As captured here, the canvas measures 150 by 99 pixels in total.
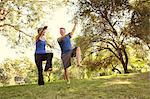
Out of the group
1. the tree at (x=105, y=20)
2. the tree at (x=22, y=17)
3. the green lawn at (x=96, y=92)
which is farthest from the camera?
the tree at (x=105, y=20)

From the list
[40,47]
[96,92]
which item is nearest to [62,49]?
[40,47]

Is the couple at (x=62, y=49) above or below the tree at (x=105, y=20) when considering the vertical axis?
below

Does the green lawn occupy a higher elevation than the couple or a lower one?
lower

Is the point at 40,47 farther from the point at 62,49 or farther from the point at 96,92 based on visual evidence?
the point at 96,92

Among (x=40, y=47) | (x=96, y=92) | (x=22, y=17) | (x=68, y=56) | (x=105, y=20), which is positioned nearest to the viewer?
(x=96, y=92)

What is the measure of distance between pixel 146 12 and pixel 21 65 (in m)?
15.3

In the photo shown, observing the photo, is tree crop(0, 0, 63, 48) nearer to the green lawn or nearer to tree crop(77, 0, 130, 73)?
tree crop(77, 0, 130, 73)

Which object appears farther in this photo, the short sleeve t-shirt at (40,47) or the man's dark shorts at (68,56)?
the short sleeve t-shirt at (40,47)

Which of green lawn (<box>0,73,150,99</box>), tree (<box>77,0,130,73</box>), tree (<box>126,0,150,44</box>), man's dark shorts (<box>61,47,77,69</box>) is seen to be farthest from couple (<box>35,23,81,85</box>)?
tree (<box>77,0,130,73</box>)

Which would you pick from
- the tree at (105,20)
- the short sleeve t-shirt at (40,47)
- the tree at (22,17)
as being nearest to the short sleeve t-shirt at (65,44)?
the short sleeve t-shirt at (40,47)

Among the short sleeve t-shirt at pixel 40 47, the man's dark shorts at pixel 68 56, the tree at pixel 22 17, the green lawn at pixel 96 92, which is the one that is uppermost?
the tree at pixel 22 17

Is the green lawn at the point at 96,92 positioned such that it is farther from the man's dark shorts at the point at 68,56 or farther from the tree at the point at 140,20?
the tree at the point at 140,20

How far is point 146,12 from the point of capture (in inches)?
1164

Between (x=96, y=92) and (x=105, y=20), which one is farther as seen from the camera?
(x=105, y=20)
